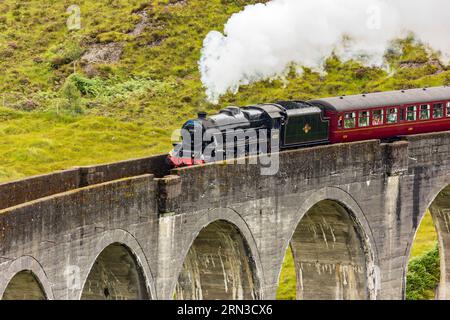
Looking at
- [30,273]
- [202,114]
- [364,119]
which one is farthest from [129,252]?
[364,119]

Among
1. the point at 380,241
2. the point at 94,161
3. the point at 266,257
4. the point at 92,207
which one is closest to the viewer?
the point at 92,207

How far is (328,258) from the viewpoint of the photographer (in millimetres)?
46281

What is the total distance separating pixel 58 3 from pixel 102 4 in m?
3.82

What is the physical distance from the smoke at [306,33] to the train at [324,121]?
7.05 m

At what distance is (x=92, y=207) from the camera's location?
112 feet

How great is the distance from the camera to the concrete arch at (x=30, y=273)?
3072 centimetres

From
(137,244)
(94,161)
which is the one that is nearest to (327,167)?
(137,244)

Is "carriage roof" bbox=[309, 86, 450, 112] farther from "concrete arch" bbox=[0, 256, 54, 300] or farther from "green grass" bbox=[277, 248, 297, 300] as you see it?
"concrete arch" bbox=[0, 256, 54, 300]

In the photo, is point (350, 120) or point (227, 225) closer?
point (227, 225)

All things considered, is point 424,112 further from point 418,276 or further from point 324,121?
point 418,276

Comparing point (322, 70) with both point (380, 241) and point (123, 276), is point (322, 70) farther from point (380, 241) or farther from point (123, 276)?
point (123, 276)

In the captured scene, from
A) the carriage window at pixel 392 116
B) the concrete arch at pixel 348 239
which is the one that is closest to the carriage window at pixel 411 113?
the carriage window at pixel 392 116

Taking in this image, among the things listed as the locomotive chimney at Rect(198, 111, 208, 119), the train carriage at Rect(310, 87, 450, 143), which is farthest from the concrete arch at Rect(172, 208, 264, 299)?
the train carriage at Rect(310, 87, 450, 143)

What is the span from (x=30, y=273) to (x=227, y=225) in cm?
969
